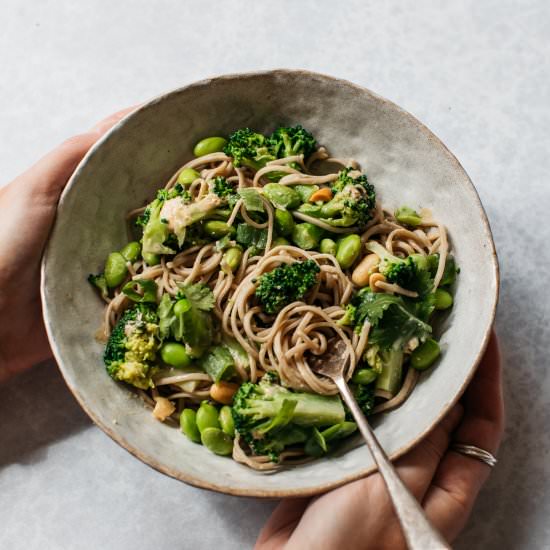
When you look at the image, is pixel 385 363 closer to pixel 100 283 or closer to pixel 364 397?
pixel 364 397

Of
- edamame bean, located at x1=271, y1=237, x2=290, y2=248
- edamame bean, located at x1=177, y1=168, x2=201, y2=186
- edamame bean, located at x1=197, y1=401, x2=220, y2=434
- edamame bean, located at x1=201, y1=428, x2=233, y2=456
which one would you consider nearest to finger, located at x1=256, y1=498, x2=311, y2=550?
edamame bean, located at x1=201, y1=428, x2=233, y2=456

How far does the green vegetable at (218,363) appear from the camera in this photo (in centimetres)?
360

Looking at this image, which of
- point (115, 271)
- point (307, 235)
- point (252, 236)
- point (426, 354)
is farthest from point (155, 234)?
point (426, 354)

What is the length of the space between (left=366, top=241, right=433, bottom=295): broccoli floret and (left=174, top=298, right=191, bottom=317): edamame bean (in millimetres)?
1103

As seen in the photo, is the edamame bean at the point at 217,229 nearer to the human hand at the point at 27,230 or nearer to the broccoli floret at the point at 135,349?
the broccoli floret at the point at 135,349

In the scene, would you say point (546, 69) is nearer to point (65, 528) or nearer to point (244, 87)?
point (244, 87)

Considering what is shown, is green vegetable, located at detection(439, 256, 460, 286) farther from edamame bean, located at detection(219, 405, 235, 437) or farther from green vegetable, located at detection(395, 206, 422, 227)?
edamame bean, located at detection(219, 405, 235, 437)

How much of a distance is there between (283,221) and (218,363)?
35.8 inches

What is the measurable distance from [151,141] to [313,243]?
1170mm

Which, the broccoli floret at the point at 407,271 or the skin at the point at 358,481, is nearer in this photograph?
the skin at the point at 358,481

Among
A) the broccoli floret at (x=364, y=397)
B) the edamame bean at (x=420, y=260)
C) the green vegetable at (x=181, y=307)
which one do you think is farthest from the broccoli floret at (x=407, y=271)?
the green vegetable at (x=181, y=307)

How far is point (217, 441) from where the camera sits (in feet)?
11.8

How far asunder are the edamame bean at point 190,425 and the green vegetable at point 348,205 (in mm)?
1354

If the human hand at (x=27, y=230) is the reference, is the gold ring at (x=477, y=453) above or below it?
below
